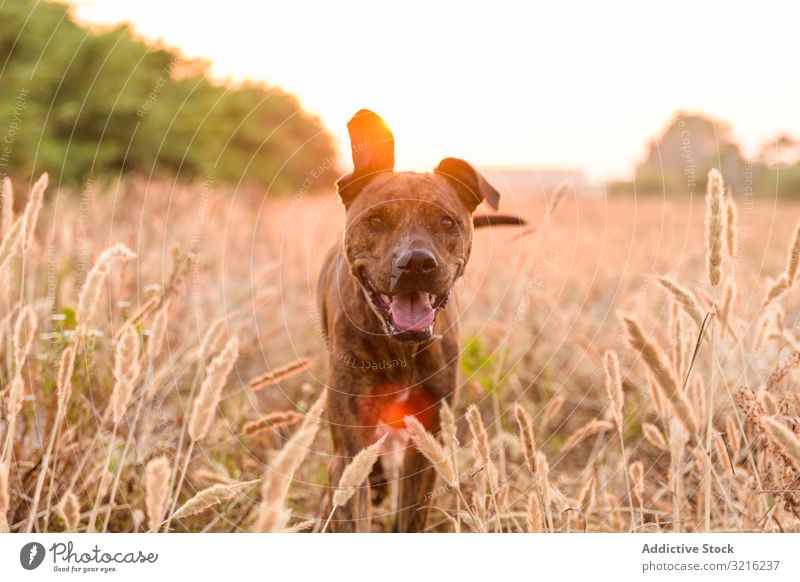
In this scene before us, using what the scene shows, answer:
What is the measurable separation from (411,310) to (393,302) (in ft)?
0.28

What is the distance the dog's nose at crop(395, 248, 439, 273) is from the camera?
308 cm

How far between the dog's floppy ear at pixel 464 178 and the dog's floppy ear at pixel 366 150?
0.26 m

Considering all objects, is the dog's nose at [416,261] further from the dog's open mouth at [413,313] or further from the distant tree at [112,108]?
the distant tree at [112,108]

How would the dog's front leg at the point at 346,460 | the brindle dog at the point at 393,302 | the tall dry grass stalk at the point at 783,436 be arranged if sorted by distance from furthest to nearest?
the dog's front leg at the point at 346,460, the brindle dog at the point at 393,302, the tall dry grass stalk at the point at 783,436

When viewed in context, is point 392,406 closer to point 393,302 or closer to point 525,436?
point 393,302

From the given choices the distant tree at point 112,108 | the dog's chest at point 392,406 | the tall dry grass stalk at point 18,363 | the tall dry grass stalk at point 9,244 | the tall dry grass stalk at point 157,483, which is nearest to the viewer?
the tall dry grass stalk at point 157,483

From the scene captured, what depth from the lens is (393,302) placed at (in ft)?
10.9

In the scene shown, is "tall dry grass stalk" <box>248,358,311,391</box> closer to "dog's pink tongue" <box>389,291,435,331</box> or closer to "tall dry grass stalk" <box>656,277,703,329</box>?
"dog's pink tongue" <box>389,291,435,331</box>

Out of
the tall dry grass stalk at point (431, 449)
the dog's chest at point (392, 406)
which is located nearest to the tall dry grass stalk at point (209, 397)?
the tall dry grass stalk at point (431, 449)

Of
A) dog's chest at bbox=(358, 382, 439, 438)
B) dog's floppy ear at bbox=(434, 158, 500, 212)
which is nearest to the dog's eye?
dog's floppy ear at bbox=(434, 158, 500, 212)

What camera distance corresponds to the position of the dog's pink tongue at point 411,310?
3291 millimetres

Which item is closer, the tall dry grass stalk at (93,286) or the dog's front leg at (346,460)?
the tall dry grass stalk at (93,286)
